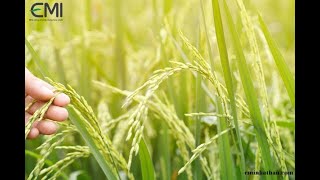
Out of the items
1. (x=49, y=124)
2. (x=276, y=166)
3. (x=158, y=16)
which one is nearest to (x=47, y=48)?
(x=158, y=16)

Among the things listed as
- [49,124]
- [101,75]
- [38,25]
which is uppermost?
[38,25]

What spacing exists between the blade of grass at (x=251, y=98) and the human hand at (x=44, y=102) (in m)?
0.27

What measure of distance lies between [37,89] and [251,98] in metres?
0.33

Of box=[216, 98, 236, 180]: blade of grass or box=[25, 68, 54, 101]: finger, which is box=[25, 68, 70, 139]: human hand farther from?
box=[216, 98, 236, 180]: blade of grass

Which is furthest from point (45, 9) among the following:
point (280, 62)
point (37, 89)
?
point (280, 62)

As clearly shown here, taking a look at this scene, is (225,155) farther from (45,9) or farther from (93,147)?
(45,9)

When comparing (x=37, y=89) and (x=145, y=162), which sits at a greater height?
(x=37, y=89)

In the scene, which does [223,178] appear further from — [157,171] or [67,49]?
[67,49]

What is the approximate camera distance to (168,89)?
49.6 inches

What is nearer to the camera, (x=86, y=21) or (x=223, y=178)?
(x=223, y=178)

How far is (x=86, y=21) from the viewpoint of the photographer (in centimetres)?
156

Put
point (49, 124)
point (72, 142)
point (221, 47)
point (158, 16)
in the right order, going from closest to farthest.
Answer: point (221, 47)
point (49, 124)
point (158, 16)
point (72, 142)

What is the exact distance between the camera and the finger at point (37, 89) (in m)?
1.06
